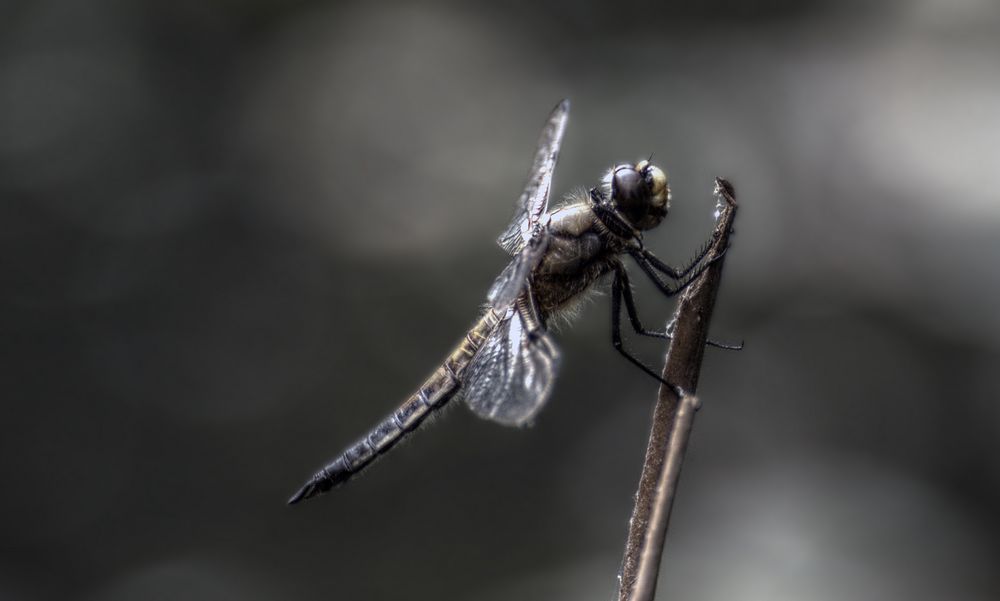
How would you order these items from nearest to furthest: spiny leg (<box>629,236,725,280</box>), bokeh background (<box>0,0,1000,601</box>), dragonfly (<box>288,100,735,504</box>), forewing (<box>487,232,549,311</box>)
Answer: spiny leg (<box>629,236,725,280</box>)
forewing (<box>487,232,549,311</box>)
dragonfly (<box>288,100,735,504</box>)
bokeh background (<box>0,0,1000,601</box>)

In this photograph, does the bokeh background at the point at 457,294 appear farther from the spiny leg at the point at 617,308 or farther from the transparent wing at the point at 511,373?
the transparent wing at the point at 511,373

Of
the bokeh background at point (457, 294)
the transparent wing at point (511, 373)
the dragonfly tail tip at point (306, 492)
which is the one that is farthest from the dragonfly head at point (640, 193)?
the bokeh background at point (457, 294)

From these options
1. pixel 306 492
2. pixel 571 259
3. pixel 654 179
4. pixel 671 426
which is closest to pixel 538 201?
pixel 571 259

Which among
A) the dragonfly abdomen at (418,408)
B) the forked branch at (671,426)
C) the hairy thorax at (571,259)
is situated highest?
the hairy thorax at (571,259)

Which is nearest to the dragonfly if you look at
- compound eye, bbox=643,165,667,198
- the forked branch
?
compound eye, bbox=643,165,667,198

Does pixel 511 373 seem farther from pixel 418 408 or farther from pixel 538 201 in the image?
pixel 538 201

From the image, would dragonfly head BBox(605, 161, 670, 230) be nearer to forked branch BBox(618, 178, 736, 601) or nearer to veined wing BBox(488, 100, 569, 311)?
veined wing BBox(488, 100, 569, 311)
